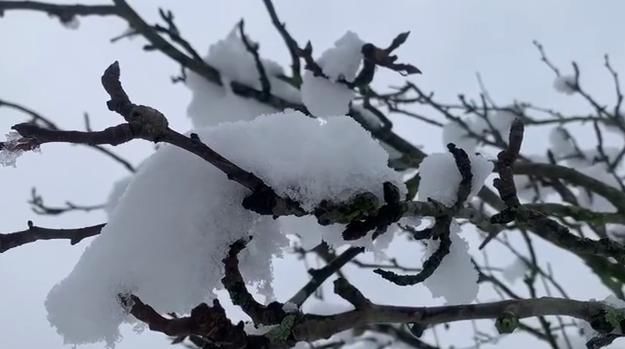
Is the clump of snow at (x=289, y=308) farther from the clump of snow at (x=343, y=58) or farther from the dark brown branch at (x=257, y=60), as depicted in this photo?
the dark brown branch at (x=257, y=60)

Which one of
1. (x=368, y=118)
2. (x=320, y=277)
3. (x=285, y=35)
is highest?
(x=285, y=35)

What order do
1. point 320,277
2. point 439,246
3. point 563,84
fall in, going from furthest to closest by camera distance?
point 563,84, point 320,277, point 439,246

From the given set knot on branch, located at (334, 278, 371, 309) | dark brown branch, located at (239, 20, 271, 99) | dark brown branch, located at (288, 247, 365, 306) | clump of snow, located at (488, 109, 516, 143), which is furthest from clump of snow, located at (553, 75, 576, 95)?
knot on branch, located at (334, 278, 371, 309)

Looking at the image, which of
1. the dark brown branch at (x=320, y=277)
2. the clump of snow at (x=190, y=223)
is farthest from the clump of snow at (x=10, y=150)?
the dark brown branch at (x=320, y=277)

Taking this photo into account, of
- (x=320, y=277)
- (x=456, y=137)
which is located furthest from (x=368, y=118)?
(x=320, y=277)

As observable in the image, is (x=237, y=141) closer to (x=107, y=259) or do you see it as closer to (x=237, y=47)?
(x=107, y=259)

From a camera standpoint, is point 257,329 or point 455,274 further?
point 455,274

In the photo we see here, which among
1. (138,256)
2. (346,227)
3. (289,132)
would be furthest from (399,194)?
(138,256)

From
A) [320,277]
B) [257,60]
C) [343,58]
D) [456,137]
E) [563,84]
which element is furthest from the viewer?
[563,84]

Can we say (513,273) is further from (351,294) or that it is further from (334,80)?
(351,294)
